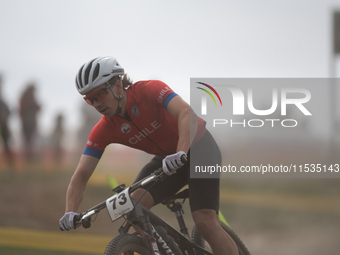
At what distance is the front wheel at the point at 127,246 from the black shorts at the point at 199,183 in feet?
1.24

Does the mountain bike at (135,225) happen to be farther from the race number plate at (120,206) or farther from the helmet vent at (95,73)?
the helmet vent at (95,73)

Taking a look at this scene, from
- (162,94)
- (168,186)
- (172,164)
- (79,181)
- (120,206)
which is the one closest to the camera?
(172,164)

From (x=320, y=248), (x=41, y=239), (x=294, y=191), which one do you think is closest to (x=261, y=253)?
(x=320, y=248)

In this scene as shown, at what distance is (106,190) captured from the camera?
33.7 feet

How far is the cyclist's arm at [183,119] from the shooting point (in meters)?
2.45

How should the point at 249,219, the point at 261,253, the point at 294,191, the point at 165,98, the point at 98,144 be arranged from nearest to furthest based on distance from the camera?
the point at 165,98, the point at 98,144, the point at 261,253, the point at 249,219, the point at 294,191

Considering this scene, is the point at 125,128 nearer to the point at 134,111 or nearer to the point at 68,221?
the point at 134,111

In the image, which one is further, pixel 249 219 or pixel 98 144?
pixel 249 219

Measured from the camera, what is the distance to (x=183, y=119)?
8.13 feet

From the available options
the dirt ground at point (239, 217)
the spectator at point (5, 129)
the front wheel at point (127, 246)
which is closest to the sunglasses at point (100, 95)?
the front wheel at point (127, 246)

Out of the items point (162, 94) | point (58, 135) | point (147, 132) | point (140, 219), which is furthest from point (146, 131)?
point (58, 135)

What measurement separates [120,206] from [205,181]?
0.72 meters

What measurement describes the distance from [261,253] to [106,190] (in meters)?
5.18

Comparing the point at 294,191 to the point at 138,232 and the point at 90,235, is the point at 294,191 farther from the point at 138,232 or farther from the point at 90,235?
the point at 138,232
